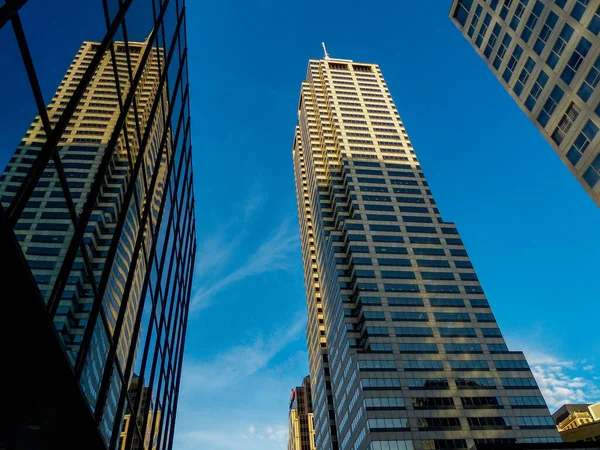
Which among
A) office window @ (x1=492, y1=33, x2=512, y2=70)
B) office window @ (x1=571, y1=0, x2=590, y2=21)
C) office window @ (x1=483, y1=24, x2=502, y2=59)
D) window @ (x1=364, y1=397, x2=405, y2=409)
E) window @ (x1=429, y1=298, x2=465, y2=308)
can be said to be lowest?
window @ (x1=364, y1=397, x2=405, y2=409)

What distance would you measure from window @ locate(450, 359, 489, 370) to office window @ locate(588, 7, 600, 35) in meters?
63.4

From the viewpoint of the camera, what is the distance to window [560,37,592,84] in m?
40.3

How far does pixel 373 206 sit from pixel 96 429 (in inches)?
4106

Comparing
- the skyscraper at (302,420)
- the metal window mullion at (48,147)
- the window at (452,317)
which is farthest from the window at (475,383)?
the skyscraper at (302,420)

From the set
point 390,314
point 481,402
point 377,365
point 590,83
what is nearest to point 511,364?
point 481,402

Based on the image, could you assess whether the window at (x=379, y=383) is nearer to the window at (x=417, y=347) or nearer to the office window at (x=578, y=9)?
the window at (x=417, y=347)

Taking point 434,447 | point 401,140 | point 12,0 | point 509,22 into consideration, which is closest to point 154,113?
point 12,0

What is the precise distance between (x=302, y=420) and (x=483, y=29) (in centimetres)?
14434

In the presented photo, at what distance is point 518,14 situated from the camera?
4869cm

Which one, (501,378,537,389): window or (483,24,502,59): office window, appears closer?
(483,24,502,59): office window

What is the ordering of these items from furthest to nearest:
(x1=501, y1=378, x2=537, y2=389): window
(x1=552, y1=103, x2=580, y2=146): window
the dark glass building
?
1. (x1=501, y1=378, x2=537, y2=389): window
2. (x1=552, y1=103, x2=580, y2=146): window
3. the dark glass building

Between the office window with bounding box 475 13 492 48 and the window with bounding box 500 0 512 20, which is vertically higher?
the office window with bounding box 475 13 492 48

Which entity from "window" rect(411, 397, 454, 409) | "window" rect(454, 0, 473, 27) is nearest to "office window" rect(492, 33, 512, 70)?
"window" rect(454, 0, 473, 27)

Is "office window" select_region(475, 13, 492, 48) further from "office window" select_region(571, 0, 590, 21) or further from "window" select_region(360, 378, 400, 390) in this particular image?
"window" select_region(360, 378, 400, 390)
